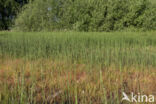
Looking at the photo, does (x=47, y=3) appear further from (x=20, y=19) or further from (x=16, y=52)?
(x=16, y=52)

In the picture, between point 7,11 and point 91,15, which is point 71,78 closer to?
point 91,15

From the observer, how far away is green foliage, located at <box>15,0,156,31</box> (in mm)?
6891

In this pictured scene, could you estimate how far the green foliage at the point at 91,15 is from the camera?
22.6ft

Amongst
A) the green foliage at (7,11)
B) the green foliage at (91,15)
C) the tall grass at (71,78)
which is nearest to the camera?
the tall grass at (71,78)

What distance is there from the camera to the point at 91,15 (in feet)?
25.4

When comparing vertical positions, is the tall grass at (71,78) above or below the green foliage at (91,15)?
below

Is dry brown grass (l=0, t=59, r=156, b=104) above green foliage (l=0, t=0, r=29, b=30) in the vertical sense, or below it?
below

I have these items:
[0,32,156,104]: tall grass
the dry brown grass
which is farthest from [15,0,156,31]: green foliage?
the dry brown grass

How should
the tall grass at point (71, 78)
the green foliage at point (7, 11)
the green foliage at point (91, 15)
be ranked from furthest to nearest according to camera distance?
the green foliage at point (7, 11), the green foliage at point (91, 15), the tall grass at point (71, 78)

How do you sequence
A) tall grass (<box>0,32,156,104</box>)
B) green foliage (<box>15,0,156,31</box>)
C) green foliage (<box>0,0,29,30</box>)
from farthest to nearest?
green foliage (<box>0,0,29,30</box>), green foliage (<box>15,0,156,31</box>), tall grass (<box>0,32,156,104</box>)

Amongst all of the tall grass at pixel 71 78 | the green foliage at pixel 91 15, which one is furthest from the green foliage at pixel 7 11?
the tall grass at pixel 71 78

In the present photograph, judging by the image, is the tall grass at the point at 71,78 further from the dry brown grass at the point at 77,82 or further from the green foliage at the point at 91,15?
the green foliage at the point at 91,15

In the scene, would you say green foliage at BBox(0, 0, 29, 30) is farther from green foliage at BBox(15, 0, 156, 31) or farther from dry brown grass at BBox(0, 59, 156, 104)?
dry brown grass at BBox(0, 59, 156, 104)

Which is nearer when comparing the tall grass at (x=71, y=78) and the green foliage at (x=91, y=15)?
the tall grass at (x=71, y=78)
